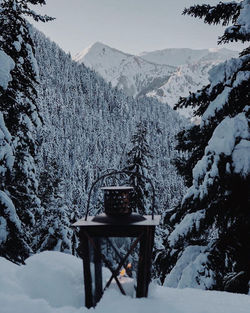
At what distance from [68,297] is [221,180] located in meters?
3.11

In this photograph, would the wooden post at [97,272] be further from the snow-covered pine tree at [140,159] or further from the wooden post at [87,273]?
the snow-covered pine tree at [140,159]

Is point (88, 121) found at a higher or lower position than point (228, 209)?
higher

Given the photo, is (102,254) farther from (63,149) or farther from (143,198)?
(63,149)

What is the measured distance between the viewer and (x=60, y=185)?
2153 centimetres

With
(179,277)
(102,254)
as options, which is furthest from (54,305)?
(179,277)

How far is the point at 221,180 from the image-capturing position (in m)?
5.10

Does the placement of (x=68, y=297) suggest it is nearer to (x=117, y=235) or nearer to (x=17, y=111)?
(x=117, y=235)

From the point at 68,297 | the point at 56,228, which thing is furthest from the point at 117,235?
the point at 56,228

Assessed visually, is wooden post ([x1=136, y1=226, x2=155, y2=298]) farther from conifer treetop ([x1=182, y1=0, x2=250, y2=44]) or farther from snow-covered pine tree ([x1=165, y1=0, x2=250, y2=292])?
conifer treetop ([x1=182, y1=0, x2=250, y2=44])

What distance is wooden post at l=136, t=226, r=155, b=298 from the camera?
13.1ft

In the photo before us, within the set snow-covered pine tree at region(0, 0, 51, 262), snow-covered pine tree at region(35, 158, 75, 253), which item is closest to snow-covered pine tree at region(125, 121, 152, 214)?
snow-covered pine tree at region(35, 158, 75, 253)

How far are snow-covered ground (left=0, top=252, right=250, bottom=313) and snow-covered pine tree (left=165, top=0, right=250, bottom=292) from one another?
1.12 metres

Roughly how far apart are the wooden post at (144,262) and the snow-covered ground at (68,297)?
0.14m

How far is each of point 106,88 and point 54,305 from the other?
20214cm
